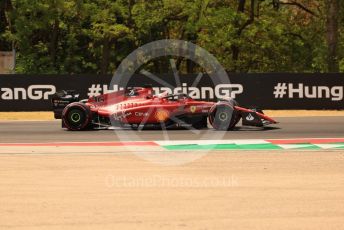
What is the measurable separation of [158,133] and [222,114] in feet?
5.49

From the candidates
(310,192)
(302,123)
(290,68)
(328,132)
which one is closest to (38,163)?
(310,192)

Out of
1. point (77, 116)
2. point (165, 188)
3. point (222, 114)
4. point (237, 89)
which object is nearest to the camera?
point (165, 188)

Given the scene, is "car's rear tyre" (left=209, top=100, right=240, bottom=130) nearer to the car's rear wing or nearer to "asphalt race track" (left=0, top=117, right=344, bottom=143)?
"asphalt race track" (left=0, top=117, right=344, bottom=143)

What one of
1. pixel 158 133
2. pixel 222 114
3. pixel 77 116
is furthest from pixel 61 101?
pixel 222 114

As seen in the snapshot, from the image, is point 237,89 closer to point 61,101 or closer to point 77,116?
point 61,101

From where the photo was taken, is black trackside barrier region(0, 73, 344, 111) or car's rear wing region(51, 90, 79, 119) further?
black trackside barrier region(0, 73, 344, 111)

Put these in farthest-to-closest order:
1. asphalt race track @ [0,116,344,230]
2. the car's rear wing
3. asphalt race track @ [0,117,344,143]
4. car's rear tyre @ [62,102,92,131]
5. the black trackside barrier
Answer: the black trackside barrier
the car's rear wing
car's rear tyre @ [62,102,92,131]
asphalt race track @ [0,117,344,143]
asphalt race track @ [0,116,344,230]

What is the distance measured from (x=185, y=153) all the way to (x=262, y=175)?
3.00 m

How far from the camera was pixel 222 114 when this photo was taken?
16.7 metres

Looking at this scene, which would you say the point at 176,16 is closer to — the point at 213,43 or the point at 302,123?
the point at 213,43

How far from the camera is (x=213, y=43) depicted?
38.6 m

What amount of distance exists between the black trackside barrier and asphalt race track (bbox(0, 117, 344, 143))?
676cm

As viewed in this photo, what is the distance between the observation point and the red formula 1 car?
16.7 metres

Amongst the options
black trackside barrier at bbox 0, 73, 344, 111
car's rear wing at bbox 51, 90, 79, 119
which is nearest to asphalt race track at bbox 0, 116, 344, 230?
car's rear wing at bbox 51, 90, 79, 119
